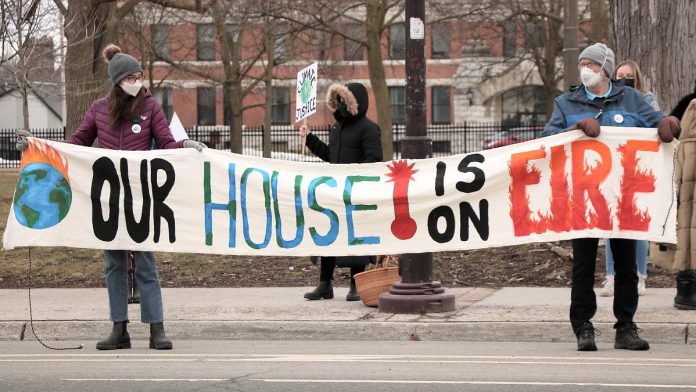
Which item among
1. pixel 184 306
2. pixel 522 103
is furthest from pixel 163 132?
pixel 522 103

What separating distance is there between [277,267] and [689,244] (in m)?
5.79

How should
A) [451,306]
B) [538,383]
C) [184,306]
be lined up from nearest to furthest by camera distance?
[538,383], [451,306], [184,306]

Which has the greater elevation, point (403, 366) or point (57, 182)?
point (57, 182)

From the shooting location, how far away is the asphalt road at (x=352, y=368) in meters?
7.09

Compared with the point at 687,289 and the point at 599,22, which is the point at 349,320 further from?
the point at 599,22

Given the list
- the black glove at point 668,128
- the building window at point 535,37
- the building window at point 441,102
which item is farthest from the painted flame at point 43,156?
the building window at point 441,102

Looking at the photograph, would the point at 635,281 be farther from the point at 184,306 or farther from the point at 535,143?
the point at 184,306

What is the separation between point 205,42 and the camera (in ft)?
180

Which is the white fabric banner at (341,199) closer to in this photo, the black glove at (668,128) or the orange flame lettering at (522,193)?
the orange flame lettering at (522,193)

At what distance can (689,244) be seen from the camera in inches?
373

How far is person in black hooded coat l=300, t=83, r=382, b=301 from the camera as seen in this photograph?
10.8 m

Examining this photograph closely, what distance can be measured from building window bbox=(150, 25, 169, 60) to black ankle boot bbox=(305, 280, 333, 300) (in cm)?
3132

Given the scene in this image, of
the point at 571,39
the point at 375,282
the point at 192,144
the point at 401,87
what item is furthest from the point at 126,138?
the point at 401,87

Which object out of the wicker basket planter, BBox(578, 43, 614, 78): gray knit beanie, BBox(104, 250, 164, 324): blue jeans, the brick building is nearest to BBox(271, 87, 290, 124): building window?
the brick building
